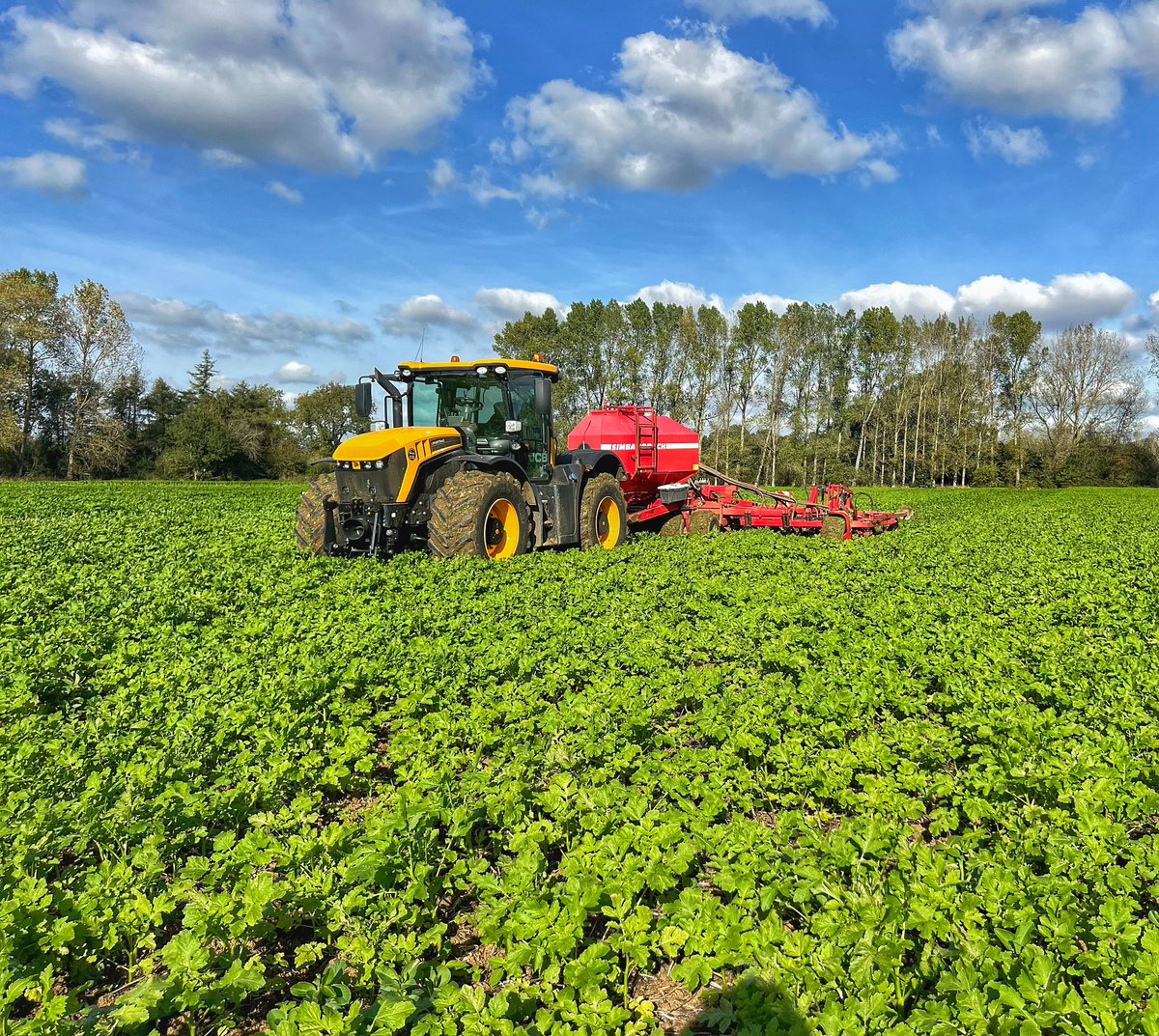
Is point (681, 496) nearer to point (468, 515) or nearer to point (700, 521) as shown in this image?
point (700, 521)

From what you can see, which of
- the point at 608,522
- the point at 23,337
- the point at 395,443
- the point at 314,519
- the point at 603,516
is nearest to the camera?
the point at 395,443

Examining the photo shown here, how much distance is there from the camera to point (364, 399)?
10.4 metres

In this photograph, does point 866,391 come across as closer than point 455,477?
No

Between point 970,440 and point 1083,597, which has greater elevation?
point 970,440

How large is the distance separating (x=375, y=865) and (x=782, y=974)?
5.15 feet

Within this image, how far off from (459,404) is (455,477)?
5.50 feet

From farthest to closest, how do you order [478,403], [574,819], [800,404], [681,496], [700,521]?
[800,404] → [681,496] → [700,521] → [478,403] → [574,819]

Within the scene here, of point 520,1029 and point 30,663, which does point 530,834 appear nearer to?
point 520,1029

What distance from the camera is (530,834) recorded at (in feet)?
10.5

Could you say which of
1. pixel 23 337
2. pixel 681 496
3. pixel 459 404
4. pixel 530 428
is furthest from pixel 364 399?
pixel 23 337

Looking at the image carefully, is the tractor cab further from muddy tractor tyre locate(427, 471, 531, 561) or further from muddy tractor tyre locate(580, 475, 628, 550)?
muddy tractor tyre locate(580, 475, 628, 550)

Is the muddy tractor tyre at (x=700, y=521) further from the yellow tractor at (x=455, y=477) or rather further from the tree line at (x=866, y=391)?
the tree line at (x=866, y=391)

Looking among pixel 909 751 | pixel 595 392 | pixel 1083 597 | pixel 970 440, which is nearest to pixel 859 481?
pixel 970 440

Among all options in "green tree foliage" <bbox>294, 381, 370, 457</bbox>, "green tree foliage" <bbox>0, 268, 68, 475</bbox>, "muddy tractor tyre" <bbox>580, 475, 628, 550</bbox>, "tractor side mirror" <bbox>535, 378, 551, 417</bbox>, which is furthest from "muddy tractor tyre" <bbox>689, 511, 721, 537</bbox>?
"green tree foliage" <bbox>294, 381, 370, 457</bbox>
